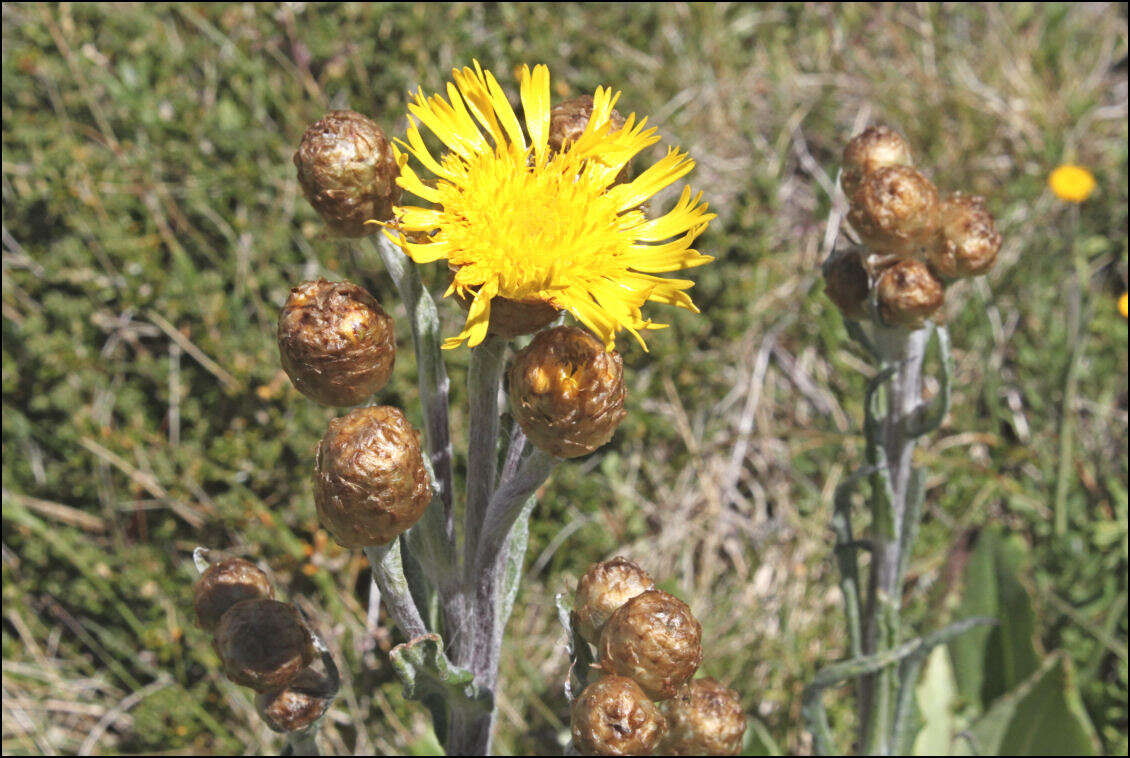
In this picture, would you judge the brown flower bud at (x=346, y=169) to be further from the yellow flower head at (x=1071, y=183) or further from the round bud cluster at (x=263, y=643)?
the yellow flower head at (x=1071, y=183)

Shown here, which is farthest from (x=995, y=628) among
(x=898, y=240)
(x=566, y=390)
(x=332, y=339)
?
(x=332, y=339)

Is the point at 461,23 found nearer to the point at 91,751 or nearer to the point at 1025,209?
the point at 1025,209

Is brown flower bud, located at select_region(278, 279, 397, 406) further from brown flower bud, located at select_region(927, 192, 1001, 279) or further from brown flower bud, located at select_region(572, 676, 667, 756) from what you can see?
brown flower bud, located at select_region(927, 192, 1001, 279)

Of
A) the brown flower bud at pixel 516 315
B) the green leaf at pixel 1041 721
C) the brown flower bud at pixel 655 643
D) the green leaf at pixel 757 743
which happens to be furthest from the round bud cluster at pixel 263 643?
the green leaf at pixel 1041 721

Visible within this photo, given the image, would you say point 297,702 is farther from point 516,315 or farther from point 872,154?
point 872,154

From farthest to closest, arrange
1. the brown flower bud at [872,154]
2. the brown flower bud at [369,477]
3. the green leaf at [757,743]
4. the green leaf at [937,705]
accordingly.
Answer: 1. the green leaf at [937,705]
2. the green leaf at [757,743]
3. the brown flower bud at [872,154]
4. the brown flower bud at [369,477]

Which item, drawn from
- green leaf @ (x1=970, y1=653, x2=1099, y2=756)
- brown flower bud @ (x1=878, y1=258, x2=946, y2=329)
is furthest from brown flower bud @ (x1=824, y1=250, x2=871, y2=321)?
green leaf @ (x1=970, y1=653, x2=1099, y2=756)

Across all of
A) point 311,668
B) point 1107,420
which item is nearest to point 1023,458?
point 1107,420
